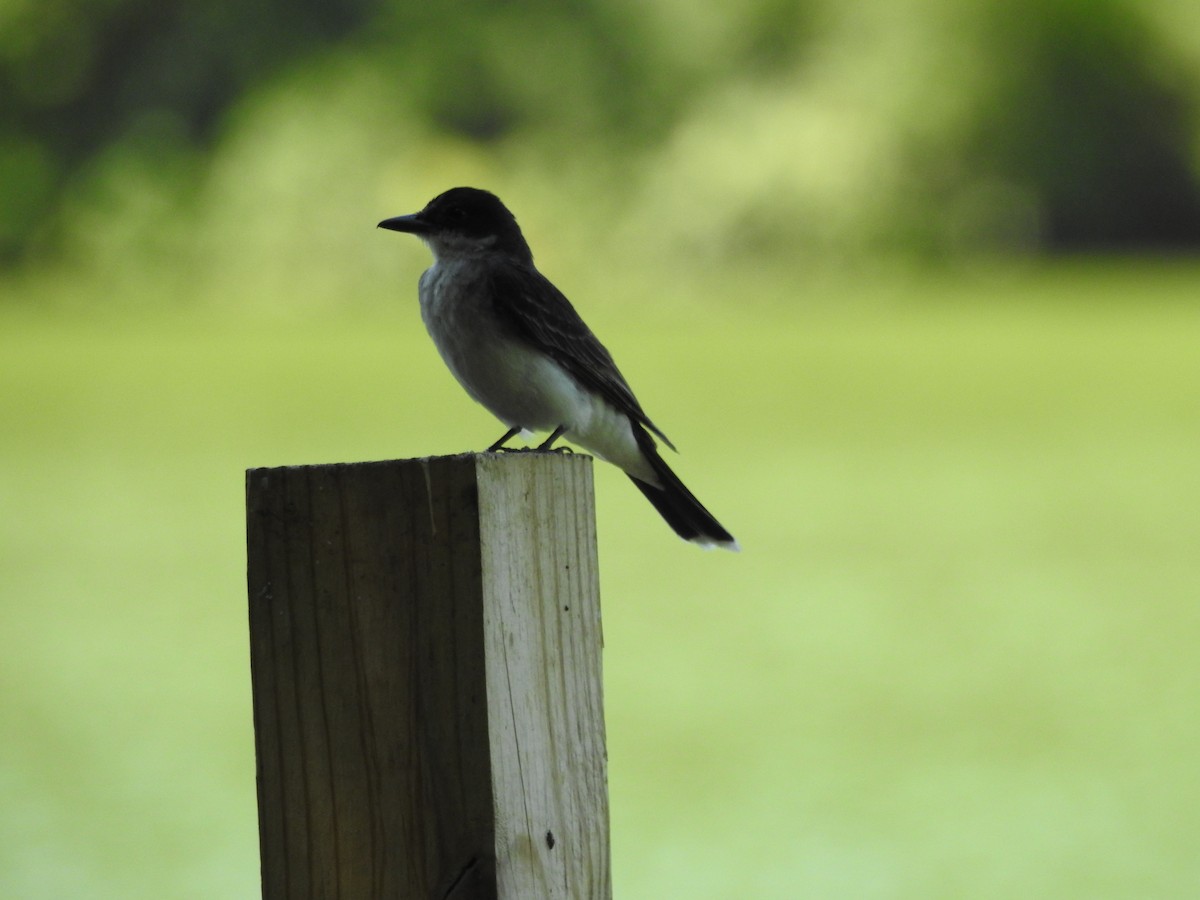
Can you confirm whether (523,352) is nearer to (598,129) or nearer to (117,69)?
(598,129)

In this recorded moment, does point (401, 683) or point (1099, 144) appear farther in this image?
point (1099, 144)

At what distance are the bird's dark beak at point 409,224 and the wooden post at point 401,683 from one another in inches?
85.2

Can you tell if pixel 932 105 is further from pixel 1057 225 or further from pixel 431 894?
pixel 431 894

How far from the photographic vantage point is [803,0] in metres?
26.5

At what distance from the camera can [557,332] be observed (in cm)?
379

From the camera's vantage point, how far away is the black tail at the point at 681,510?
155 inches

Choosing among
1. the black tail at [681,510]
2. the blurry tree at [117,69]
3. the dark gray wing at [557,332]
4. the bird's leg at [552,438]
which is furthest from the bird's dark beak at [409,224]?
the blurry tree at [117,69]

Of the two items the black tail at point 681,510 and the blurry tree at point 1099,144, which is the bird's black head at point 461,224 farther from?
the blurry tree at point 1099,144

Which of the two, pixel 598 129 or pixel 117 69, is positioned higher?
pixel 117 69

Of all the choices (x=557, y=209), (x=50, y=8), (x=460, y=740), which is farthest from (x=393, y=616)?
(x=50, y=8)

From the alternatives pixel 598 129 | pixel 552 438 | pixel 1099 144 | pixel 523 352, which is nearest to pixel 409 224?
pixel 523 352

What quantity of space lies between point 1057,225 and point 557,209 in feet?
27.1

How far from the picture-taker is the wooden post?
5.95 ft

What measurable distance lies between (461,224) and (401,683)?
2381mm
